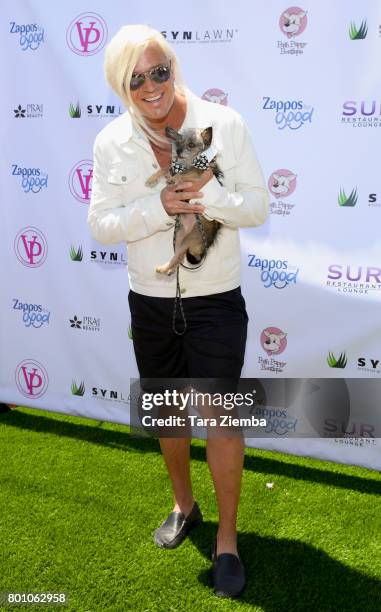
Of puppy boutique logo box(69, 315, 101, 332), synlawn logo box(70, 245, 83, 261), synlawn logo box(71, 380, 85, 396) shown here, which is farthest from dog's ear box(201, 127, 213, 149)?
synlawn logo box(71, 380, 85, 396)

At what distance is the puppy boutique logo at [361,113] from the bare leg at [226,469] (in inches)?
64.4

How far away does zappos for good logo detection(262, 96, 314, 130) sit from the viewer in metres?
2.92

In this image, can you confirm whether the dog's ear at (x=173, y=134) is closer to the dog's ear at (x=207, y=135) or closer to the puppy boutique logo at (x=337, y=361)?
the dog's ear at (x=207, y=135)

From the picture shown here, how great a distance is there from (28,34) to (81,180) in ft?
2.80

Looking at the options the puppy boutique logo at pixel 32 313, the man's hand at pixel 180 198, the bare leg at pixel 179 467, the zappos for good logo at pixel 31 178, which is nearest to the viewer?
the man's hand at pixel 180 198

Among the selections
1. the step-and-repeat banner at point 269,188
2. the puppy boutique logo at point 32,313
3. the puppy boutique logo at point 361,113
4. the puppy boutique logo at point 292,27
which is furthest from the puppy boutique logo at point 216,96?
the puppy boutique logo at point 32,313

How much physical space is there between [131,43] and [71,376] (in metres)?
2.32

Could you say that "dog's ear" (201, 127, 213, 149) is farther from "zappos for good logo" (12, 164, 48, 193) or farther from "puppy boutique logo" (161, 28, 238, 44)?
"zappos for good logo" (12, 164, 48, 193)

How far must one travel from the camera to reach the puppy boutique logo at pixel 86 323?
3572 millimetres

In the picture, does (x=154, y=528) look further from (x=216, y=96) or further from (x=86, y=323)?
(x=216, y=96)

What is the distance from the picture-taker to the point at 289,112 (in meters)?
2.95

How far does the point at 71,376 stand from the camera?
3719 millimetres

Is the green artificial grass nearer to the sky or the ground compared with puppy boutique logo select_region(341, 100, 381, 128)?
nearer to the ground

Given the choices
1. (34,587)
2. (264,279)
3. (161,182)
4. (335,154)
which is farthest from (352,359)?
(34,587)
